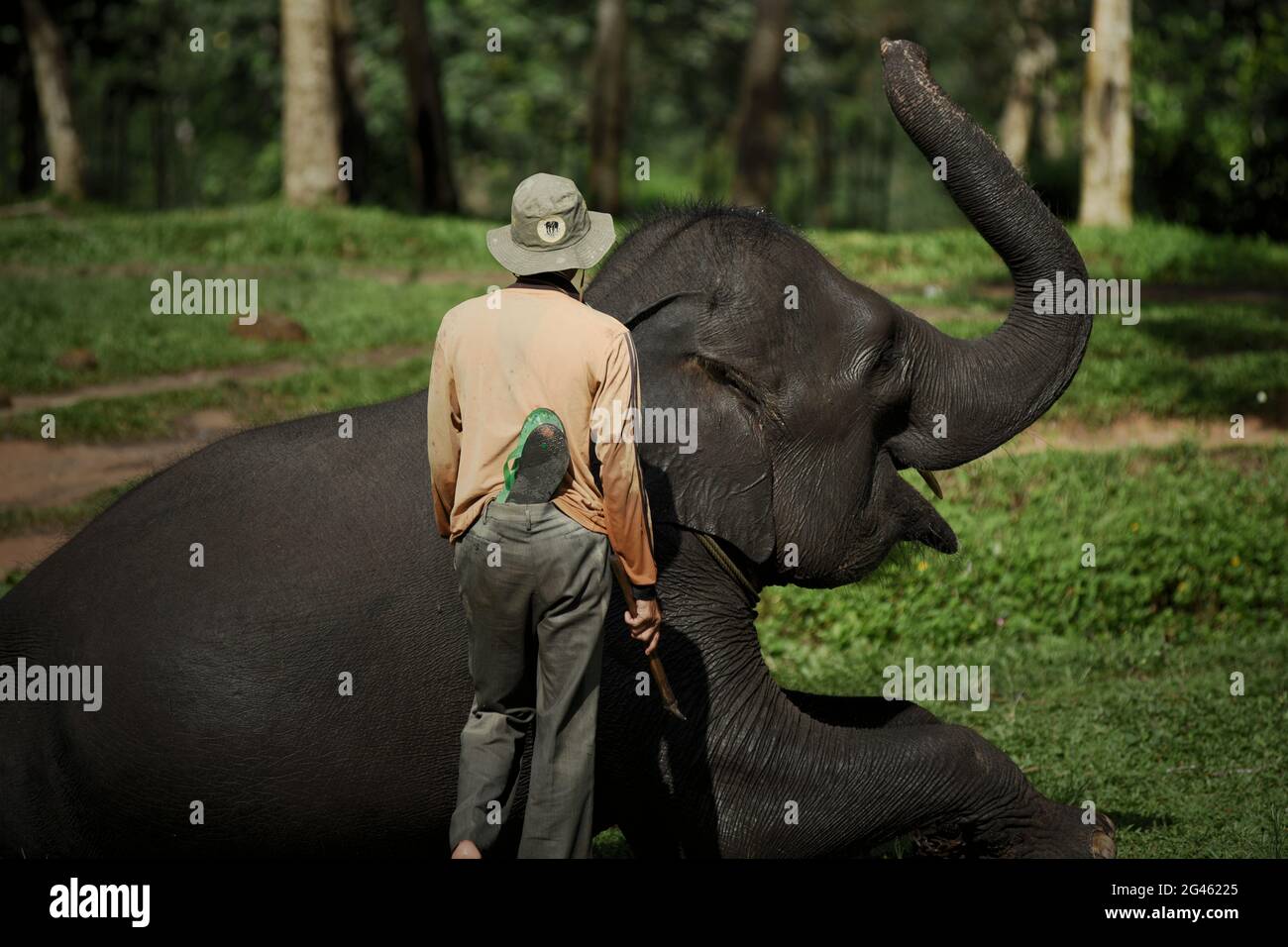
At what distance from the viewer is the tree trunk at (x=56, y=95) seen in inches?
1019

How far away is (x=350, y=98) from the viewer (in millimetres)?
22797

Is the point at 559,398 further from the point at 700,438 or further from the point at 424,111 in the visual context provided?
the point at 424,111

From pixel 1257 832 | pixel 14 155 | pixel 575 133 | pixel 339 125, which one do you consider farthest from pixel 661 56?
pixel 1257 832

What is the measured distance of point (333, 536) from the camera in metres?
5.14

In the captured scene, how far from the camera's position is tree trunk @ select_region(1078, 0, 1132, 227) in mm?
19391

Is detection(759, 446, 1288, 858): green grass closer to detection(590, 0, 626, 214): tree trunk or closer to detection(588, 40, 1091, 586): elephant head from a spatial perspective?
detection(588, 40, 1091, 586): elephant head

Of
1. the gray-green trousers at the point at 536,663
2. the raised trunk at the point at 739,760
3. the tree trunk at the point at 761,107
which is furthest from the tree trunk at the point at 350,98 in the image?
the gray-green trousers at the point at 536,663

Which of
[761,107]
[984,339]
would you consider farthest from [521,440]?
[761,107]

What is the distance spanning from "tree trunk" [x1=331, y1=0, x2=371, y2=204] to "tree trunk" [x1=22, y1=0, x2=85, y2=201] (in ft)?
16.3

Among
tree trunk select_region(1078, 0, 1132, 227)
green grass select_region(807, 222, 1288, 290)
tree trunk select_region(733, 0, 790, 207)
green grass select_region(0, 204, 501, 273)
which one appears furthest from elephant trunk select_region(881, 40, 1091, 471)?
tree trunk select_region(733, 0, 790, 207)

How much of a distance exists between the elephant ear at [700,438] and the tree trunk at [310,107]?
15131mm

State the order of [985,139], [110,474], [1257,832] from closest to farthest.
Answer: [985,139] < [1257,832] < [110,474]

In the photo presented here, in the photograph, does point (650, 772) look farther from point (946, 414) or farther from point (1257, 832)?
point (1257, 832)

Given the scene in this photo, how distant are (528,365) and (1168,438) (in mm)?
8002
